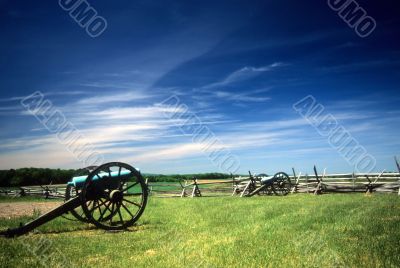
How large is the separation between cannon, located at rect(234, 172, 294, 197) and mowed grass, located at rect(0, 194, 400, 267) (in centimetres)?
1455

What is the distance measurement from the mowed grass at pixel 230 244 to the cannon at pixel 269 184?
14.5 meters

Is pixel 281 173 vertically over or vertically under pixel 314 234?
over

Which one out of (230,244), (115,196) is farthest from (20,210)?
(230,244)

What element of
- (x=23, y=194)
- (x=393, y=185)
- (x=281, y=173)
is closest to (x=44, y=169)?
(x=23, y=194)

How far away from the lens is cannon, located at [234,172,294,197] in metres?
25.5

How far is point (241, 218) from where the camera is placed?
11.2m

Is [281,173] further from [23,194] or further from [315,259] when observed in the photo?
[23,194]

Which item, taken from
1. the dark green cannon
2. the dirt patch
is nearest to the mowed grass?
the dirt patch

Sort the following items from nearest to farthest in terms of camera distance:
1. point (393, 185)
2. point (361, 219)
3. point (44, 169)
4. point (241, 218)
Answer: point (361, 219)
point (241, 218)
point (393, 185)
point (44, 169)

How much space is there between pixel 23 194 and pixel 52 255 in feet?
114

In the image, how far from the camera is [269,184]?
1008 inches

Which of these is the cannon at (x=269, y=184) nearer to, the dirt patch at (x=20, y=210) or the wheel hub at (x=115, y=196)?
the dirt patch at (x=20, y=210)

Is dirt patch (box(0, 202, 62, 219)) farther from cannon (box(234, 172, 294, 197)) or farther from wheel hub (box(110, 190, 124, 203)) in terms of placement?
cannon (box(234, 172, 294, 197))

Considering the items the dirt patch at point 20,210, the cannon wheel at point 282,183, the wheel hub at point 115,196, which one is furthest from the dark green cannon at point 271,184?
the wheel hub at point 115,196
